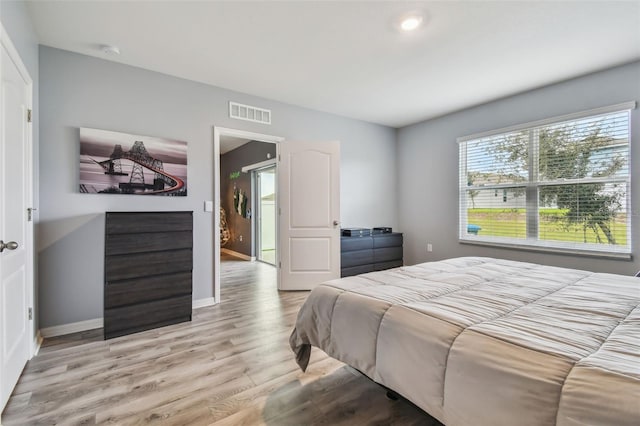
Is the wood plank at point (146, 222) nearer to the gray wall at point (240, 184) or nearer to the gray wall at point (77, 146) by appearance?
the gray wall at point (77, 146)

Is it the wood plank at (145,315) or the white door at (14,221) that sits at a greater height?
the white door at (14,221)

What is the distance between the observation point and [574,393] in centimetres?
84

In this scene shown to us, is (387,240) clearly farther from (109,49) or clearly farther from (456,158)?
(109,49)

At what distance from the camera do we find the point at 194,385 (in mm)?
1871

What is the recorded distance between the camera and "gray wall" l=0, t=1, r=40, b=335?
1791 mm

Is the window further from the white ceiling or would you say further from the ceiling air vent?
the ceiling air vent

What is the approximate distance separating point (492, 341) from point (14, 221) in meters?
2.63

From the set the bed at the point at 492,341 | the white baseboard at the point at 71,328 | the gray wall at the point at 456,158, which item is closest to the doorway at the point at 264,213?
the gray wall at the point at 456,158

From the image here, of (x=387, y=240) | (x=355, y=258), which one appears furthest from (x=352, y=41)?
(x=387, y=240)

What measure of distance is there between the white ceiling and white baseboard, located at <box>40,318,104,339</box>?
2.46 meters

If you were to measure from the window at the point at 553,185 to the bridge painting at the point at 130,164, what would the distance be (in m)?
3.82

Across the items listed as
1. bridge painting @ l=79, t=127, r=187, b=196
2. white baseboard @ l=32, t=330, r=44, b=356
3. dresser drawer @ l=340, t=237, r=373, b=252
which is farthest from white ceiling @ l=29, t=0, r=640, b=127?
white baseboard @ l=32, t=330, r=44, b=356

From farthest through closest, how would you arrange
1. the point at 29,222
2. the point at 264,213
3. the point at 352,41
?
the point at 264,213 < the point at 352,41 < the point at 29,222

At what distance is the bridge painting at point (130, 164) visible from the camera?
2816 millimetres
